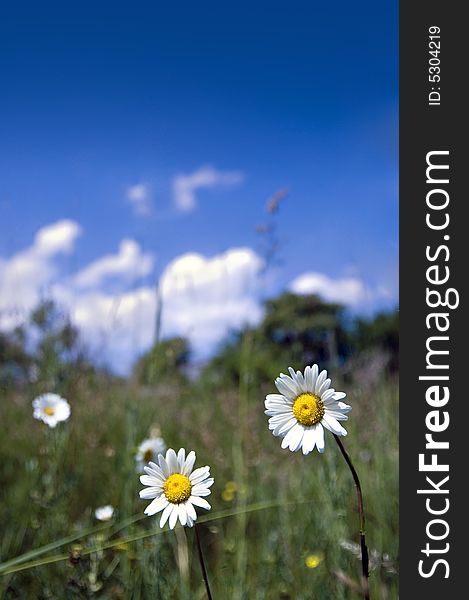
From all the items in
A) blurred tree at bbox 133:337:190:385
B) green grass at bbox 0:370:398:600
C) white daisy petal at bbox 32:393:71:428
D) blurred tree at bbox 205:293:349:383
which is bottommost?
green grass at bbox 0:370:398:600

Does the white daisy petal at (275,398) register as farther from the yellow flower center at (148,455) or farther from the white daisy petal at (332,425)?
the yellow flower center at (148,455)

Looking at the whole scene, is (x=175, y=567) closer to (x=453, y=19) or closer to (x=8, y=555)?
(x=8, y=555)

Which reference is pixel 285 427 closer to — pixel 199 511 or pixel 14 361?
pixel 199 511

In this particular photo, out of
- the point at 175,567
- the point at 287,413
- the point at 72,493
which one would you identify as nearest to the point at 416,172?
the point at 287,413

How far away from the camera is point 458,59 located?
184 centimetres

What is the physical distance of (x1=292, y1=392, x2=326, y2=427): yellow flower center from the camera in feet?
3.15

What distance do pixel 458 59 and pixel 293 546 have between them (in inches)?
59.9

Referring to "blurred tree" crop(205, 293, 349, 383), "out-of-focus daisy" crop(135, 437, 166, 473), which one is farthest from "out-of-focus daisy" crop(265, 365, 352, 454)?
"blurred tree" crop(205, 293, 349, 383)

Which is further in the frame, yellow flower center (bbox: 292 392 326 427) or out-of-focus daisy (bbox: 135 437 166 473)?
out-of-focus daisy (bbox: 135 437 166 473)

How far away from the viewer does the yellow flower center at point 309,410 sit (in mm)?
959

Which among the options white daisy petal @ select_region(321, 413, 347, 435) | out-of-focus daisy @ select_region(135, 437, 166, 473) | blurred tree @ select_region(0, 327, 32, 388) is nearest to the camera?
white daisy petal @ select_region(321, 413, 347, 435)

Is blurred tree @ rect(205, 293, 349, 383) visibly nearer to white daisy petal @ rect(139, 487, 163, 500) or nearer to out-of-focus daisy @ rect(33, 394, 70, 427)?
out-of-focus daisy @ rect(33, 394, 70, 427)

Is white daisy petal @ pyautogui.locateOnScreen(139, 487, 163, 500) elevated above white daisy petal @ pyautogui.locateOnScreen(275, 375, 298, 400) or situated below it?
below

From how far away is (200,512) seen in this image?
257 centimetres
